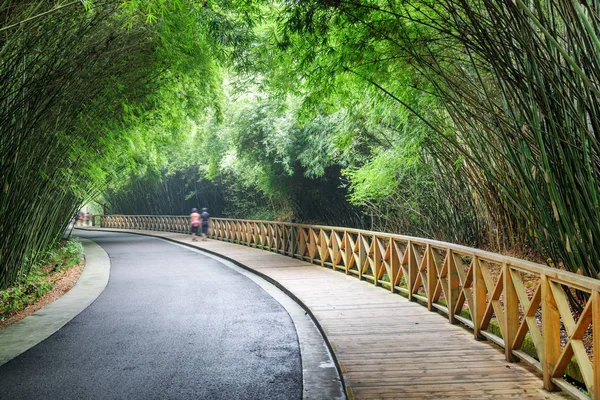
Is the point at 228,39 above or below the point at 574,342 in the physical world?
above

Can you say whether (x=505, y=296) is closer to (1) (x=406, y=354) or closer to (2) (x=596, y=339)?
(1) (x=406, y=354)

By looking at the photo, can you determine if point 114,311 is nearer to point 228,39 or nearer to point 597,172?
point 228,39

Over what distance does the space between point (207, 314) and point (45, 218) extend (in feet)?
17.3

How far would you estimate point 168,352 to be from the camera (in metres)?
5.07

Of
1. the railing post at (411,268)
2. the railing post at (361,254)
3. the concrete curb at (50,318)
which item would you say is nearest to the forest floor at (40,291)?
the concrete curb at (50,318)

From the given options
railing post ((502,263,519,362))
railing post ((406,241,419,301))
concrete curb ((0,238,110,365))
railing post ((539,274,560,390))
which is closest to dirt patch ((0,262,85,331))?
concrete curb ((0,238,110,365))

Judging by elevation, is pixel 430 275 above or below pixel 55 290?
above

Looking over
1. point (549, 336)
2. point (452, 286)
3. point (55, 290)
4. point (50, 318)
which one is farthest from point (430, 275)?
point (55, 290)

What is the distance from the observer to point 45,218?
1051cm

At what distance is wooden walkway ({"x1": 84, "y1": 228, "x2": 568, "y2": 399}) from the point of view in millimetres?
3641

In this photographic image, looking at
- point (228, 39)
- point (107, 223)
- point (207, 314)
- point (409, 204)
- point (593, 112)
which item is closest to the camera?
point (593, 112)

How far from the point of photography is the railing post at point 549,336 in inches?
142

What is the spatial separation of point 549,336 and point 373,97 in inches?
170

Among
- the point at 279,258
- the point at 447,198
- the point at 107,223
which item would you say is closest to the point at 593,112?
the point at 447,198
